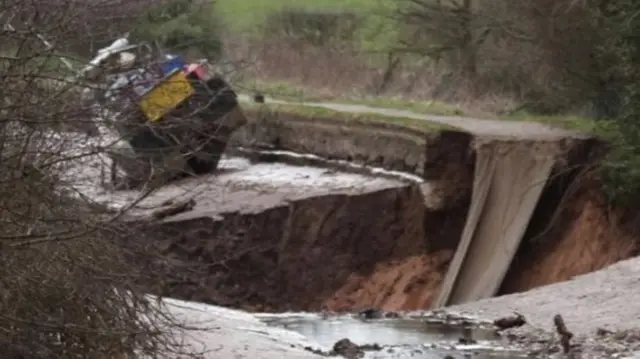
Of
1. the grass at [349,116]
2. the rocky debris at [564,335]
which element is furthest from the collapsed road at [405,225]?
the rocky debris at [564,335]

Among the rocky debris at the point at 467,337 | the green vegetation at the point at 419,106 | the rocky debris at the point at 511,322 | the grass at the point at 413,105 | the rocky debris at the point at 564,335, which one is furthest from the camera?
the grass at the point at 413,105

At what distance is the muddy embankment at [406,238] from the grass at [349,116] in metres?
0.16

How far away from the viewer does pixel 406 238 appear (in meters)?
18.6

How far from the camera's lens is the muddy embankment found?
57.1 feet

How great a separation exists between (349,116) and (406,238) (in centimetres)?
330

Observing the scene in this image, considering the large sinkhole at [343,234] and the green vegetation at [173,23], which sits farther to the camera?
the large sinkhole at [343,234]

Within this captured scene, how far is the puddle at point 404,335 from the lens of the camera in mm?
12164

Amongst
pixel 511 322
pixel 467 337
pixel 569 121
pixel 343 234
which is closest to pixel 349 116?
pixel 569 121

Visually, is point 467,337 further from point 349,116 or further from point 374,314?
point 349,116

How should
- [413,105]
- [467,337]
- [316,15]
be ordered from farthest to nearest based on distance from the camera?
[316,15] < [413,105] < [467,337]

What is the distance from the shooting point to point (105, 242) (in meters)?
8.16

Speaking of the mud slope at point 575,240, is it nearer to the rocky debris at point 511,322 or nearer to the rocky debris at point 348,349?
the rocky debris at point 511,322

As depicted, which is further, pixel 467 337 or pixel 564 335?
pixel 467 337

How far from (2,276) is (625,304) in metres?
8.11
